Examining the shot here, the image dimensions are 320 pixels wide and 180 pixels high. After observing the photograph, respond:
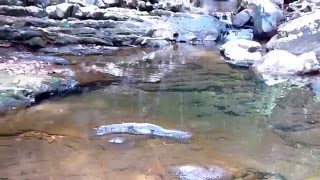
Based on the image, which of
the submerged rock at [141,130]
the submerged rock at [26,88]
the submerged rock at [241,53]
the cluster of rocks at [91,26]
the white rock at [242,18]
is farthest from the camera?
the white rock at [242,18]

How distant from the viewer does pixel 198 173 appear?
3420 mm

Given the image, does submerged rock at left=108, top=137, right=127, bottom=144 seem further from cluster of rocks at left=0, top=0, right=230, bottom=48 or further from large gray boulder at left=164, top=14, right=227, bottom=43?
large gray boulder at left=164, top=14, right=227, bottom=43

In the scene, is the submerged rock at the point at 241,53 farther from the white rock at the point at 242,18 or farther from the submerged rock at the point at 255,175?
the submerged rock at the point at 255,175

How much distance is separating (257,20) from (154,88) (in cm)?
777

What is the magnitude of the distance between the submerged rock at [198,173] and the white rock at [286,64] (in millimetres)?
4912

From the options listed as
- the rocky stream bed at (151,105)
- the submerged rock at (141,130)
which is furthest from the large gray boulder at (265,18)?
the submerged rock at (141,130)

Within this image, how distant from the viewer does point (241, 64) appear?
9.02m

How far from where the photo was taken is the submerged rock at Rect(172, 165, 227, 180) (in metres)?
3.35

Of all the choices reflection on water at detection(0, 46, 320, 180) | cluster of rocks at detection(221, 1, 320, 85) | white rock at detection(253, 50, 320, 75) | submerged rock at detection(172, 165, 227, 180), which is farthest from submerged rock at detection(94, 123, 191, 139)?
white rock at detection(253, 50, 320, 75)

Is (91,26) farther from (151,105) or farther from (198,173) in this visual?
(198,173)

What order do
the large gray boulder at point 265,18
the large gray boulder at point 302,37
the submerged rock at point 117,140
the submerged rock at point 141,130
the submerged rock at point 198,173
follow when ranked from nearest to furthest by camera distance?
the submerged rock at point 198,173, the submerged rock at point 117,140, the submerged rock at point 141,130, the large gray boulder at point 302,37, the large gray boulder at point 265,18

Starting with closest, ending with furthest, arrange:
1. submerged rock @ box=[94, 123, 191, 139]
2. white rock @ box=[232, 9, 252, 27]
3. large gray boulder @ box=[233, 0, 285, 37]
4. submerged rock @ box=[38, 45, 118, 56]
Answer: submerged rock @ box=[94, 123, 191, 139] → submerged rock @ box=[38, 45, 118, 56] → large gray boulder @ box=[233, 0, 285, 37] → white rock @ box=[232, 9, 252, 27]

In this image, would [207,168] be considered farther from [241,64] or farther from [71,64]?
[241,64]

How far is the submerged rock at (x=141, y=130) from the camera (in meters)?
4.33
